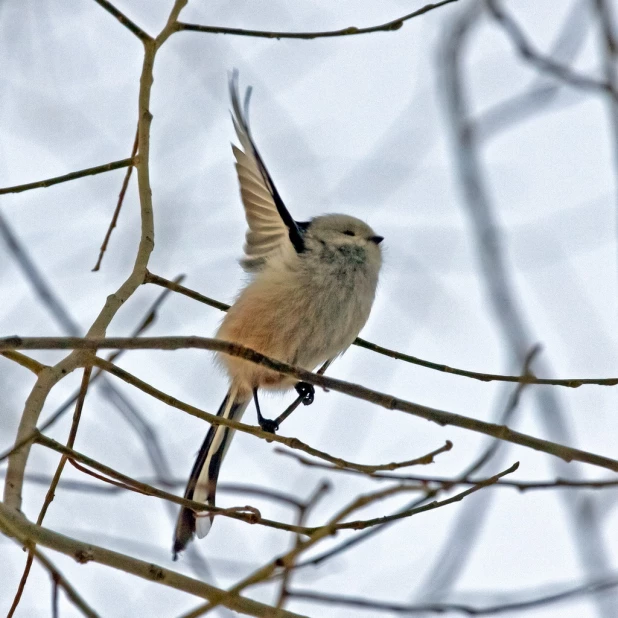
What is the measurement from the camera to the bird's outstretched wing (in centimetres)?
358

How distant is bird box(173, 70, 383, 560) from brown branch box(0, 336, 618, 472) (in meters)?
1.32

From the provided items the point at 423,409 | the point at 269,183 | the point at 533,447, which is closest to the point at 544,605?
the point at 533,447

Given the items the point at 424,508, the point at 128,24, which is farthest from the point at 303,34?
the point at 424,508

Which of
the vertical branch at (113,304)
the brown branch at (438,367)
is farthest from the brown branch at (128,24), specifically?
the brown branch at (438,367)

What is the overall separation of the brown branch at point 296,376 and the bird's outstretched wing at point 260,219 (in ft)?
4.48

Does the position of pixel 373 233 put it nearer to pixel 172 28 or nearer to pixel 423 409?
pixel 172 28

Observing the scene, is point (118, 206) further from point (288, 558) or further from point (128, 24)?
point (288, 558)

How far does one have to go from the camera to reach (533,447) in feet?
6.48

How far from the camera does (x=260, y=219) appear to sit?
3.89 metres

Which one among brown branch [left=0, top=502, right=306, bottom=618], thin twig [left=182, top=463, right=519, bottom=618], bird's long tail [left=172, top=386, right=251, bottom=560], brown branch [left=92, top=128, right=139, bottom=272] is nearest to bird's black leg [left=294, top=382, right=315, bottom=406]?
bird's long tail [left=172, top=386, right=251, bottom=560]

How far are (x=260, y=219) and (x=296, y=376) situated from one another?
1715 mm

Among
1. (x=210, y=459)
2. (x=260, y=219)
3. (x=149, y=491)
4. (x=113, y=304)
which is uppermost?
(x=260, y=219)

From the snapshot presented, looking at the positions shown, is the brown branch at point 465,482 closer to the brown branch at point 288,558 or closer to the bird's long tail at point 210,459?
the brown branch at point 288,558

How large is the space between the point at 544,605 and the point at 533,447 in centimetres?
34
